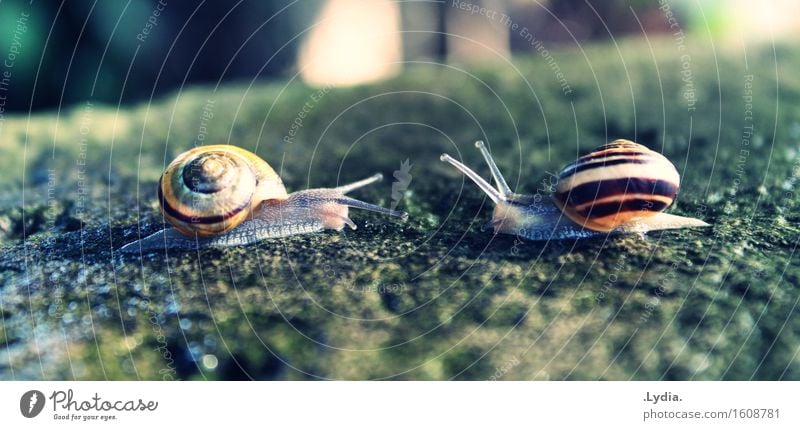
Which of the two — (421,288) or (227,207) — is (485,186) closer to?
(421,288)

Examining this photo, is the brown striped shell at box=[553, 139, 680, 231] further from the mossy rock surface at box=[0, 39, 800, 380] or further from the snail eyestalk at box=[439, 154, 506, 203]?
the snail eyestalk at box=[439, 154, 506, 203]
